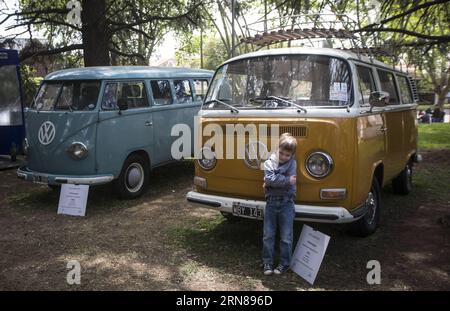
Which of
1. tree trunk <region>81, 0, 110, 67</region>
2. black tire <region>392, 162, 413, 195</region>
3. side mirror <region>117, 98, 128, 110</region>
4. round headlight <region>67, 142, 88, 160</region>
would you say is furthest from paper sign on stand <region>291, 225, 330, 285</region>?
tree trunk <region>81, 0, 110, 67</region>

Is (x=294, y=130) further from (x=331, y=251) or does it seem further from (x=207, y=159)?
(x=331, y=251)

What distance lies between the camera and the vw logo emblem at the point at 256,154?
5043mm

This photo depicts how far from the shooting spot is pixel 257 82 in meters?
5.66

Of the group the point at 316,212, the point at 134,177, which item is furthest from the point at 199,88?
the point at 316,212

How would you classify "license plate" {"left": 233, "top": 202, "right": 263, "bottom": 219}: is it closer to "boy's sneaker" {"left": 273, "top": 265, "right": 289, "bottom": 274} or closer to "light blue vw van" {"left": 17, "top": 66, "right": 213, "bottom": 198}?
"boy's sneaker" {"left": 273, "top": 265, "right": 289, "bottom": 274}

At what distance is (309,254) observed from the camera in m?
4.59

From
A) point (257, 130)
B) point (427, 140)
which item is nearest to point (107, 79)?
point (257, 130)

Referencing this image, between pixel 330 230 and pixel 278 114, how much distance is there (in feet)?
6.20

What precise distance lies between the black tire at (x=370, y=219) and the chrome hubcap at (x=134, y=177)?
13.1 feet

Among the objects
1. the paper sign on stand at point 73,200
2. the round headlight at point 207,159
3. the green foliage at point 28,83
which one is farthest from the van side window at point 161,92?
the green foliage at point 28,83

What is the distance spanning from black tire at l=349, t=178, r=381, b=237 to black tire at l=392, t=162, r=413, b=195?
7.46 ft

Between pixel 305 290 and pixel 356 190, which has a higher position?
pixel 356 190

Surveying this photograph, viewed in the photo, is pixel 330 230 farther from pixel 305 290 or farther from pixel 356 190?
pixel 305 290

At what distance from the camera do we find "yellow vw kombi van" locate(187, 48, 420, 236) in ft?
15.6
